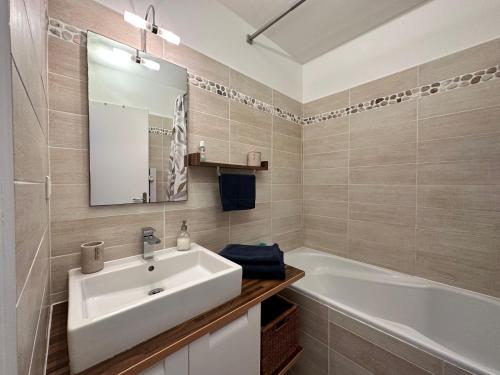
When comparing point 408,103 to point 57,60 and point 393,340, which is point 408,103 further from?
point 57,60

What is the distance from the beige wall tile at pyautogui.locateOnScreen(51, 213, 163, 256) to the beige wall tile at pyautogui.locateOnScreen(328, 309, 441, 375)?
46.4 inches

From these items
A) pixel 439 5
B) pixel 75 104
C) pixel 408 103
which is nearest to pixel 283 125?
pixel 408 103

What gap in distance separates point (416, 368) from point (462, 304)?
71cm

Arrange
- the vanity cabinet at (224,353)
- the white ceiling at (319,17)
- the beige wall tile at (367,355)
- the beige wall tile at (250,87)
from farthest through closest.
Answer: the beige wall tile at (250,87), the white ceiling at (319,17), the beige wall tile at (367,355), the vanity cabinet at (224,353)

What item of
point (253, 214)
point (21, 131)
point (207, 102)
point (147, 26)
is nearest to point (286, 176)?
point (253, 214)

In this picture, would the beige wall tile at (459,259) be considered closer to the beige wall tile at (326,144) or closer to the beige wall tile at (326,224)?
the beige wall tile at (326,224)

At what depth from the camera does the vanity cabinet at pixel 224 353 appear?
0.72 m

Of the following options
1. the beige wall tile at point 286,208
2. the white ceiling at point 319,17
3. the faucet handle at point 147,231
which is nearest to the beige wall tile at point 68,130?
the faucet handle at point 147,231

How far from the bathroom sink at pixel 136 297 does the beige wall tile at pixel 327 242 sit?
4.27 ft

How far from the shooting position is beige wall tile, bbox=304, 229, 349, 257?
75.4 inches

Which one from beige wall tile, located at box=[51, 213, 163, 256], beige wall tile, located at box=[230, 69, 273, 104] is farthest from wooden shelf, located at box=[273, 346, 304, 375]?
beige wall tile, located at box=[230, 69, 273, 104]

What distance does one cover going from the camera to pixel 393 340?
103 centimetres

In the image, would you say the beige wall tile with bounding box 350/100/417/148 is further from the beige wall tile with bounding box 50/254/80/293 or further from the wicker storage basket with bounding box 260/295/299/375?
the beige wall tile with bounding box 50/254/80/293

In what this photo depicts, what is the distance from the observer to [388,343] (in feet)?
3.43
